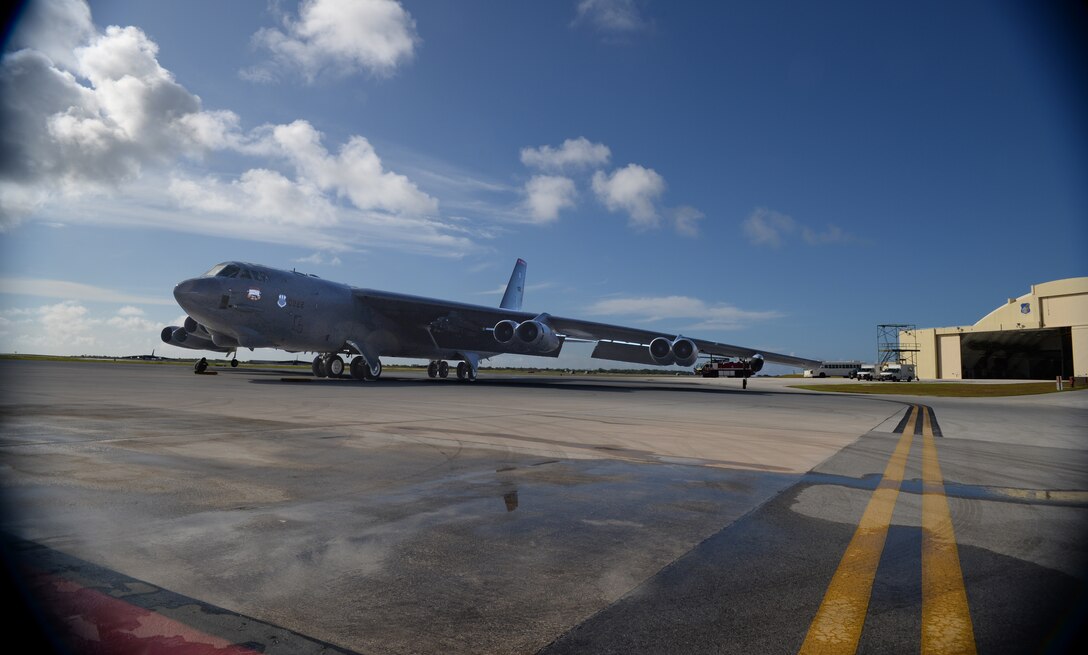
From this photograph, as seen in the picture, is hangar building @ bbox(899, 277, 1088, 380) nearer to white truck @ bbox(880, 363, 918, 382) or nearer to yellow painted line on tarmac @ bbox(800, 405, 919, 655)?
white truck @ bbox(880, 363, 918, 382)

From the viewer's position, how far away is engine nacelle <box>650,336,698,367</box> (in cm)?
2381

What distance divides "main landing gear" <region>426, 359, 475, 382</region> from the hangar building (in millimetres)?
53705

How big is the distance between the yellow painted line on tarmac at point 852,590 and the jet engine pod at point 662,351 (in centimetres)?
1951

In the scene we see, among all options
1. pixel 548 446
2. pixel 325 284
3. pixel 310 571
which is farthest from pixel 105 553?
pixel 325 284

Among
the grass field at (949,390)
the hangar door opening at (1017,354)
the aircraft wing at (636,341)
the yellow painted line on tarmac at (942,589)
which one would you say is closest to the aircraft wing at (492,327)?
the aircraft wing at (636,341)

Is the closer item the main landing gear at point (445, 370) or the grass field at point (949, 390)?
the grass field at point (949, 390)

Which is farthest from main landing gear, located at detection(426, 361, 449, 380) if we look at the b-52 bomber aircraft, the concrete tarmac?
the concrete tarmac

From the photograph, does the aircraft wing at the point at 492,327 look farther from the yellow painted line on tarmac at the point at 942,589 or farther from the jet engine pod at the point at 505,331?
the yellow painted line on tarmac at the point at 942,589

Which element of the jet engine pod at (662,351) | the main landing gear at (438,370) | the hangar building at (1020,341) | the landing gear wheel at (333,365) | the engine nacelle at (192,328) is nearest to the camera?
the jet engine pod at (662,351)

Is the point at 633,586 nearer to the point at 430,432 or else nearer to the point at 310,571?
the point at 310,571

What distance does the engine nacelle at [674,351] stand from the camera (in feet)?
78.1

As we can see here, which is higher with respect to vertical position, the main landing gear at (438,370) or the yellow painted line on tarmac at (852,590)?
the main landing gear at (438,370)

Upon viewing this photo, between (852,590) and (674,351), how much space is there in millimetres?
21708

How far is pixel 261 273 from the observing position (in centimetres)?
1997
